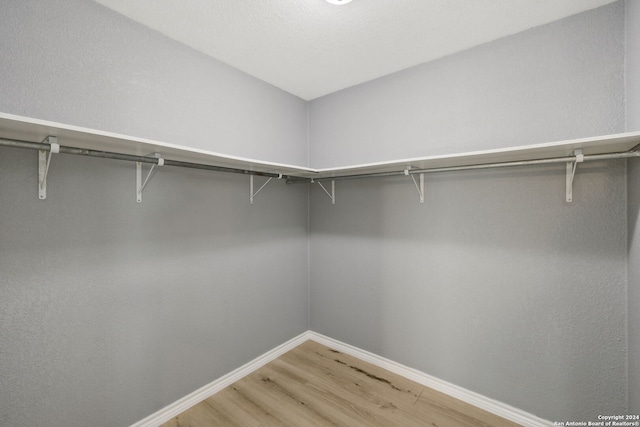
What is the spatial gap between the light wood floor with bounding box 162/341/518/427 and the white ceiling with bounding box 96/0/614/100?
2488 mm

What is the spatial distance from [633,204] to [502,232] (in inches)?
22.7

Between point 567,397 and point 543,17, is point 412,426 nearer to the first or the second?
point 567,397

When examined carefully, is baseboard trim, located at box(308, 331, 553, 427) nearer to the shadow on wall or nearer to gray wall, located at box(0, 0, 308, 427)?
the shadow on wall

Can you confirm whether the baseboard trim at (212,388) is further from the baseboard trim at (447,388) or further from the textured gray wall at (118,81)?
the textured gray wall at (118,81)

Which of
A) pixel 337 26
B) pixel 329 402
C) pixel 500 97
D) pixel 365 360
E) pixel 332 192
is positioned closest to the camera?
pixel 337 26

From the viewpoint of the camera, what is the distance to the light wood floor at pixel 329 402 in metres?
1.69

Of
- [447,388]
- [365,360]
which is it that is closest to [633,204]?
[447,388]

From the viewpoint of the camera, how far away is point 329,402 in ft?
6.07

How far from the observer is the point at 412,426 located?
164cm

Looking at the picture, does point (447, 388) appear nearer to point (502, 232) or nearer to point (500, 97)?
point (502, 232)

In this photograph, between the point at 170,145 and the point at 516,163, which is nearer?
the point at 170,145

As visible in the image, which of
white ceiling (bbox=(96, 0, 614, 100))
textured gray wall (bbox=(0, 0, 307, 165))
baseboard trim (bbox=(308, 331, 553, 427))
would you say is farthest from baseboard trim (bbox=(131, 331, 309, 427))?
white ceiling (bbox=(96, 0, 614, 100))

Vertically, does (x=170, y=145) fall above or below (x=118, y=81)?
below

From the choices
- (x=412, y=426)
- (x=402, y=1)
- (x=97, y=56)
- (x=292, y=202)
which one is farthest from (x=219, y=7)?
(x=412, y=426)
